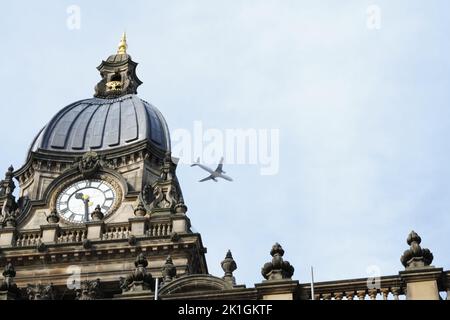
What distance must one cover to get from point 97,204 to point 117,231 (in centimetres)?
233

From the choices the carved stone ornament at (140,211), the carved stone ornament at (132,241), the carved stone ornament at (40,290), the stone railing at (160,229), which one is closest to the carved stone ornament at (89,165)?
the carved stone ornament at (140,211)

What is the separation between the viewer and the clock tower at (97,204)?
46156mm

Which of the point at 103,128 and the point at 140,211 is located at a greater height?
the point at 103,128

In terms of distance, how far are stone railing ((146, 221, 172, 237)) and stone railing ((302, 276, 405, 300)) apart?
20164 mm

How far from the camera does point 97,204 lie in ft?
165

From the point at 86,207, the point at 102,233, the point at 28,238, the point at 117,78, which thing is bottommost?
the point at 102,233

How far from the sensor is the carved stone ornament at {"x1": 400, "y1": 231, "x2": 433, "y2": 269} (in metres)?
27.8

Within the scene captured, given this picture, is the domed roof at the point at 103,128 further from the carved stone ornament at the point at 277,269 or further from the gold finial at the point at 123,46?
the carved stone ornament at the point at 277,269

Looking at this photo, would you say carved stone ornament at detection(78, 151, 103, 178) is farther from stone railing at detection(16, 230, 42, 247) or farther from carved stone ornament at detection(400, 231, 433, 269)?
carved stone ornament at detection(400, 231, 433, 269)

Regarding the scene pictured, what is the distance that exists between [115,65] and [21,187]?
1258 cm

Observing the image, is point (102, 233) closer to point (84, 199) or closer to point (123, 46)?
point (84, 199)

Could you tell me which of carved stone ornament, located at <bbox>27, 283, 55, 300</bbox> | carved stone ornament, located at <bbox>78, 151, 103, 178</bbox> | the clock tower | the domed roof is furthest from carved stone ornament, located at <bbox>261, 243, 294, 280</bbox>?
the domed roof

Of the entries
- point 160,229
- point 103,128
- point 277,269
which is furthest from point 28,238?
point 277,269

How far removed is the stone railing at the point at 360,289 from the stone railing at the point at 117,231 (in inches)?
819
